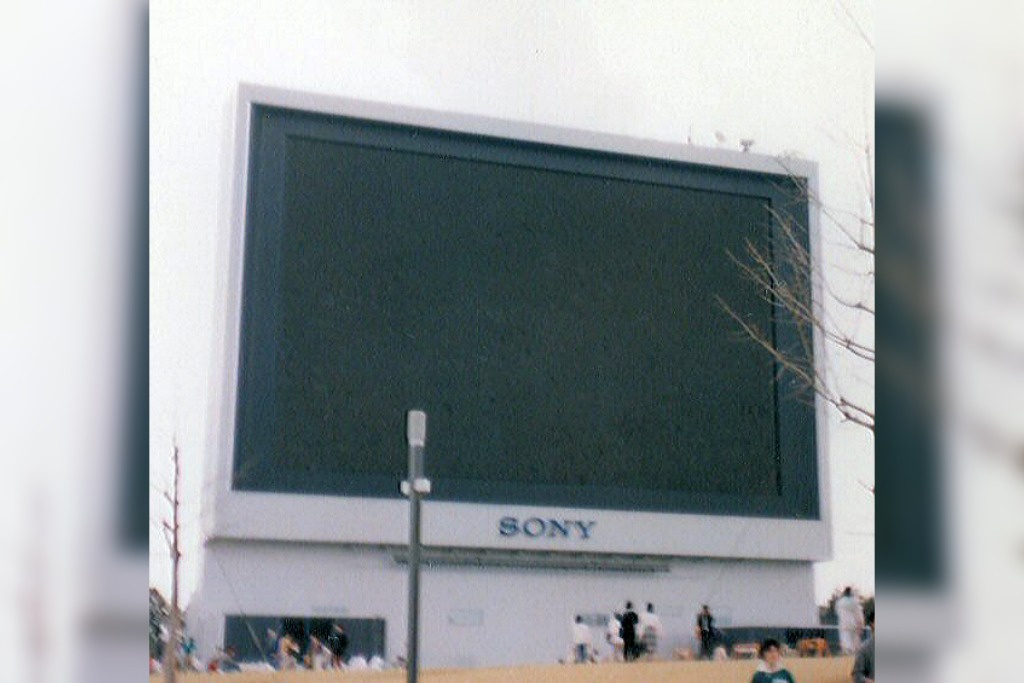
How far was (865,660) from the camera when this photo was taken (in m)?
2.45

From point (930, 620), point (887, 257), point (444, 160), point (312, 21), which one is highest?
point (312, 21)

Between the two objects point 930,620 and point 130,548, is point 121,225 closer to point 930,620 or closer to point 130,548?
point 130,548

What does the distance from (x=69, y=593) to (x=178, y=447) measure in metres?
0.29

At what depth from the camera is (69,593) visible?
6.29 feet

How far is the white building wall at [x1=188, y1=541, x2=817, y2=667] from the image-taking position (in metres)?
2.18

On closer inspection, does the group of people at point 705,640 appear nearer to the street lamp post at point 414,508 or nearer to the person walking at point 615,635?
the person walking at point 615,635

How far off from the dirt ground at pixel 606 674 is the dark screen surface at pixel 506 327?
0.26m

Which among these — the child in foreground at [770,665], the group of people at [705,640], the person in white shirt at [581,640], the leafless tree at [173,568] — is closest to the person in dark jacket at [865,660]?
the group of people at [705,640]

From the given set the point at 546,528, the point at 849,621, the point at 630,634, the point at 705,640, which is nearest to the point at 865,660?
the point at 849,621

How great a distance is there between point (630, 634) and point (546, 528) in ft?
0.77

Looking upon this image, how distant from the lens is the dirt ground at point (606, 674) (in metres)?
2.20

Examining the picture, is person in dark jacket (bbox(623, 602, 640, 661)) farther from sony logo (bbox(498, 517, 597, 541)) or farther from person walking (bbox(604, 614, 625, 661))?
sony logo (bbox(498, 517, 597, 541))

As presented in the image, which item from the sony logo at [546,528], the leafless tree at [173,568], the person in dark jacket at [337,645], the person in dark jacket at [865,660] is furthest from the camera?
the person in dark jacket at [865,660]

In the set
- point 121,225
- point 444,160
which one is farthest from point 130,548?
point 444,160
